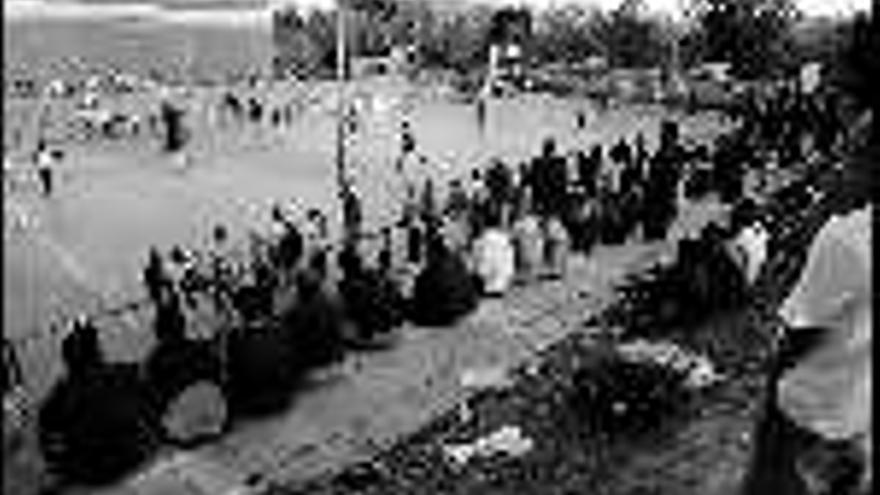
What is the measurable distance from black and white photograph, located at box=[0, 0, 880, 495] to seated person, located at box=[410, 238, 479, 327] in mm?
38

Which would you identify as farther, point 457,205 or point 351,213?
point 457,205

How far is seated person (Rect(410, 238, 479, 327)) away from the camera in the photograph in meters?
15.0

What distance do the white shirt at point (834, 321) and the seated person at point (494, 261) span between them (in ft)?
41.3

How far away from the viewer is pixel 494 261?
636 inches

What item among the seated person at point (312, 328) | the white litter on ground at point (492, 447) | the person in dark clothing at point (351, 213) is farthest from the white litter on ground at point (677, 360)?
the person in dark clothing at point (351, 213)

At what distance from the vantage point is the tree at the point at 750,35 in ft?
125

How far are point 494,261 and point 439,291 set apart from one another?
1.32 meters

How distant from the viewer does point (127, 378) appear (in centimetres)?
1059

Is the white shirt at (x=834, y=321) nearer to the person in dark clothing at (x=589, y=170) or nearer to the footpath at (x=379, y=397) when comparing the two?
the footpath at (x=379, y=397)

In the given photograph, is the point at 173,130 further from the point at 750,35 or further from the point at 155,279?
the point at 750,35

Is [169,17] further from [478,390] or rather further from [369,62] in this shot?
[369,62]

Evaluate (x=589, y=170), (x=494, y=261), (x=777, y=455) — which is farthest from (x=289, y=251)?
(x=777, y=455)

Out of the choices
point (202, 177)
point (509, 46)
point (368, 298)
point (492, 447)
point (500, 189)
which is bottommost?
point (202, 177)

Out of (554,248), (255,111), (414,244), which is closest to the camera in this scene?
(414,244)
